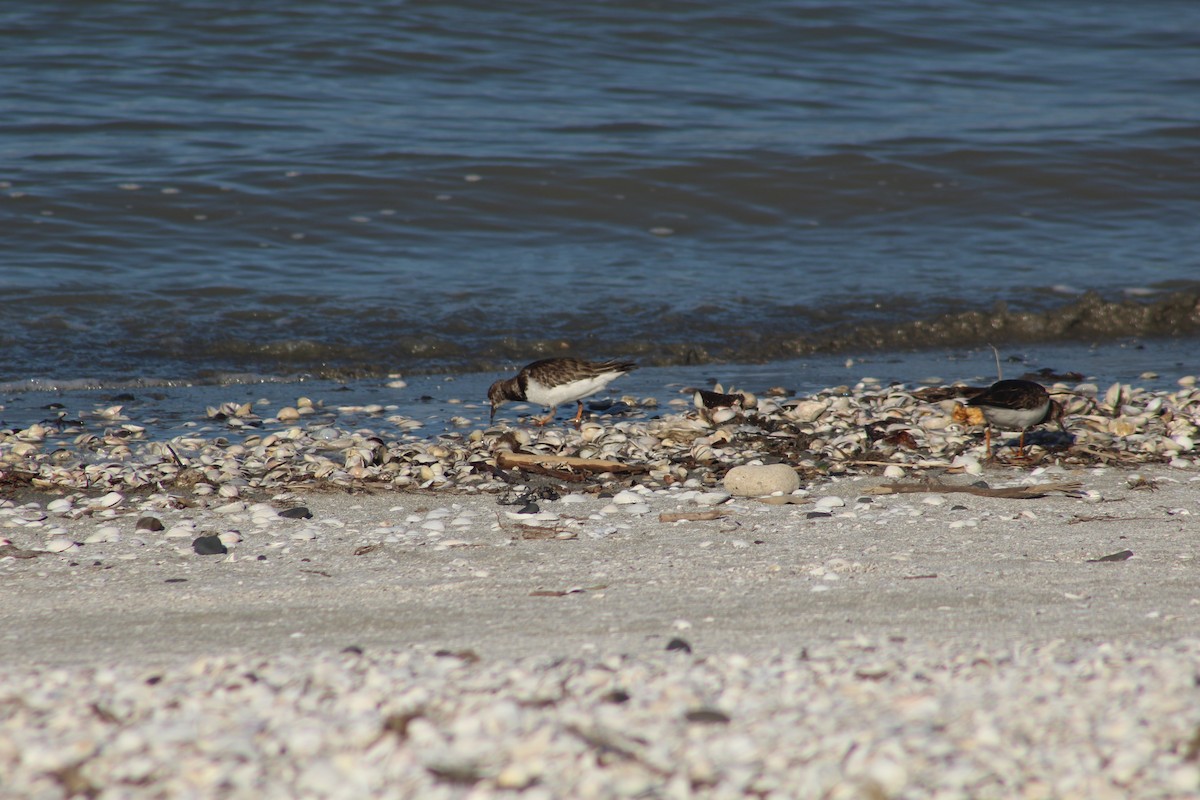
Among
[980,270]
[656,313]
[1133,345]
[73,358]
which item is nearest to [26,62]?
[73,358]

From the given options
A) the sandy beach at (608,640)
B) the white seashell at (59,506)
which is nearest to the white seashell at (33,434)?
the sandy beach at (608,640)

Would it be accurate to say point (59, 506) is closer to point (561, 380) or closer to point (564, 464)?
point (564, 464)

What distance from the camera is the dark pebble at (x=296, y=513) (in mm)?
5211

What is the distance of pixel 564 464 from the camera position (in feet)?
19.8

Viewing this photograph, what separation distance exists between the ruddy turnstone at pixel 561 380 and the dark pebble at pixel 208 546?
271 centimetres

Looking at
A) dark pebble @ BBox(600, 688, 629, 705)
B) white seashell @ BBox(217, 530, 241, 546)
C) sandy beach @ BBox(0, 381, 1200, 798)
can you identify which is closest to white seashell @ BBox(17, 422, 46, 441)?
sandy beach @ BBox(0, 381, 1200, 798)

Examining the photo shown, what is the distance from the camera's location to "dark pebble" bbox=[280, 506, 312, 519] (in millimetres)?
5211

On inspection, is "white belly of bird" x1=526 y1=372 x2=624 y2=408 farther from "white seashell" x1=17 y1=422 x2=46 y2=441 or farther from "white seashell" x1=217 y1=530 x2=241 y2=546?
"white seashell" x1=17 y1=422 x2=46 y2=441

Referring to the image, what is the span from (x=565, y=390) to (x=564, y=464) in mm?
1095

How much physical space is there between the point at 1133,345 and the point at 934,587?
7.20 m

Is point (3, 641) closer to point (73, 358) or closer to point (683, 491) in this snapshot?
point (683, 491)

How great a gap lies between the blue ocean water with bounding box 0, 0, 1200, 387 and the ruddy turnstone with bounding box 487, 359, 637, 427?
224cm

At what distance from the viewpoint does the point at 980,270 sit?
467 inches

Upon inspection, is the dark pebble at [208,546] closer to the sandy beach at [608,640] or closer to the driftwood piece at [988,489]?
the sandy beach at [608,640]
